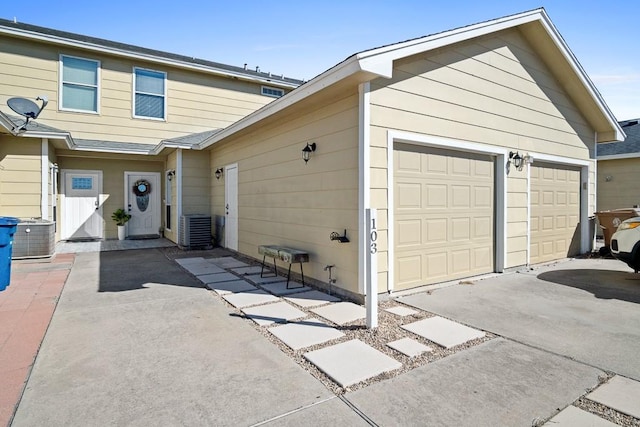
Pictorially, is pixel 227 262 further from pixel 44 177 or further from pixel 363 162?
pixel 44 177

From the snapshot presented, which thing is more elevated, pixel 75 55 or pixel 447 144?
pixel 75 55

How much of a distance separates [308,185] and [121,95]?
766cm

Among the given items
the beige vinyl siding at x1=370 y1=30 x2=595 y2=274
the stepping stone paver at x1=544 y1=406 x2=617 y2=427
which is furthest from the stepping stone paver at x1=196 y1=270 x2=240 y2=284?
the stepping stone paver at x1=544 y1=406 x2=617 y2=427

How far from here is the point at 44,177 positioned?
7.87 m

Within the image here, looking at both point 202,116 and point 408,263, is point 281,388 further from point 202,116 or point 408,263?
point 202,116

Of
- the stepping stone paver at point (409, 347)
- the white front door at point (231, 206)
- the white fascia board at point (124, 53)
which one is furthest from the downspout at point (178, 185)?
the stepping stone paver at point (409, 347)

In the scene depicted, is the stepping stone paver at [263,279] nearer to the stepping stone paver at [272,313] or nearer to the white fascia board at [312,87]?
the stepping stone paver at [272,313]

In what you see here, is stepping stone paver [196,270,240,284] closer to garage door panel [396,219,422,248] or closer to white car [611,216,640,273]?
garage door panel [396,219,422,248]

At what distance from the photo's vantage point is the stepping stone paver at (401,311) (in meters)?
3.90

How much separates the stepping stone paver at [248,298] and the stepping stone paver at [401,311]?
4.84 feet

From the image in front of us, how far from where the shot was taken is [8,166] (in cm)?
755

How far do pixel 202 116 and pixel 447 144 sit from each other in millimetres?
8432

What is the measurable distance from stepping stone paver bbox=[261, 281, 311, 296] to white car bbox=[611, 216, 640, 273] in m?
5.07

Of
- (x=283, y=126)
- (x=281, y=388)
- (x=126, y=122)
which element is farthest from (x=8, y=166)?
(x=281, y=388)
